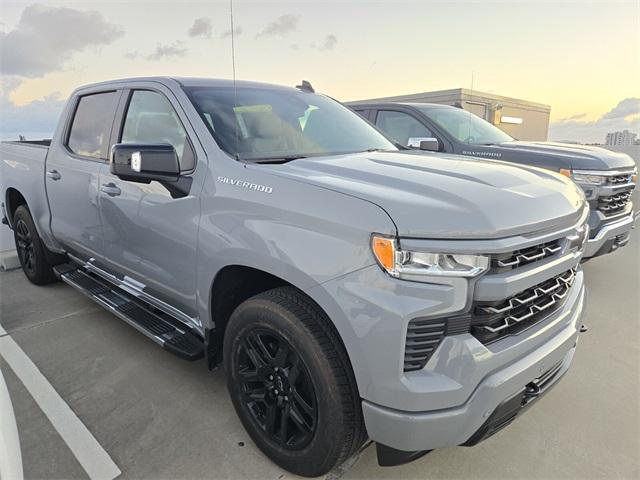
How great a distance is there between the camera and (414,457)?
1.87m

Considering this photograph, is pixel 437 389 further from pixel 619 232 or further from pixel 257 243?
pixel 619 232

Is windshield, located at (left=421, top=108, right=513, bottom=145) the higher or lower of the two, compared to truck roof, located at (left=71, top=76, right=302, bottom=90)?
lower

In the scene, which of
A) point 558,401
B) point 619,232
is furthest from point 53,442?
point 619,232

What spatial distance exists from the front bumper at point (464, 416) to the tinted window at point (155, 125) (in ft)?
5.50

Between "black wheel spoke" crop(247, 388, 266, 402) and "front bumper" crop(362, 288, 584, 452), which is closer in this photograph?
"front bumper" crop(362, 288, 584, 452)

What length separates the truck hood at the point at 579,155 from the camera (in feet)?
15.5

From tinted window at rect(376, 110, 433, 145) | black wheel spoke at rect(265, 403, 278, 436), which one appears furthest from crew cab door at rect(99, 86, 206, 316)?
tinted window at rect(376, 110, 433, 145)

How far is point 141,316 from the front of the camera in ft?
10.3

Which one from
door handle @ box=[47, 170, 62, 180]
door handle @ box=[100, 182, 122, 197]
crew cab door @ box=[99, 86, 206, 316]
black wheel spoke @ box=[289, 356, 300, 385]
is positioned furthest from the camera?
door handle @ box=[47, 170, 62, 180]

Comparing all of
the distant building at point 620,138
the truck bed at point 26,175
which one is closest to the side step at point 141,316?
the truck bed at point 26,175

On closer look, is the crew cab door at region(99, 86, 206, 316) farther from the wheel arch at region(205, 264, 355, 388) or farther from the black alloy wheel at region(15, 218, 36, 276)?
the black alloy wheel at region(15, 218, 36, 276)

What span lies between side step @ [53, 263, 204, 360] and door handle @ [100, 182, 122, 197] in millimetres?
793

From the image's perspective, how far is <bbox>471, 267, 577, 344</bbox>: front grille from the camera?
174cm

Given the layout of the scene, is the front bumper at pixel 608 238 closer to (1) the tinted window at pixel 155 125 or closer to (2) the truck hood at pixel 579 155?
(2) the truck hood at pixel 579 155
